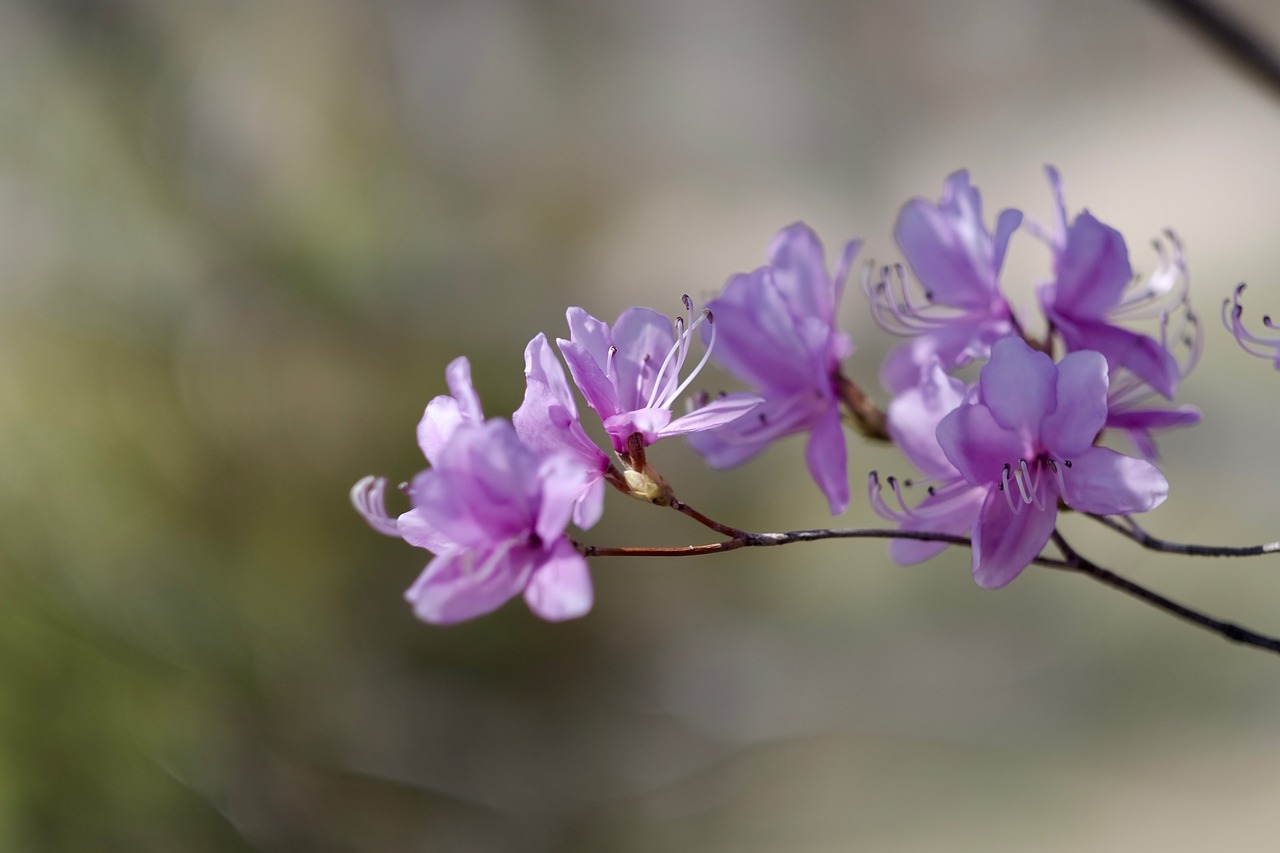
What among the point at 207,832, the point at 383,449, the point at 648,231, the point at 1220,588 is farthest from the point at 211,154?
the point at 1220,588

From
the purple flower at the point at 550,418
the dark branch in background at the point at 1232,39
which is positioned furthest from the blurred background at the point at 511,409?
the purple flower at the point at 550,418

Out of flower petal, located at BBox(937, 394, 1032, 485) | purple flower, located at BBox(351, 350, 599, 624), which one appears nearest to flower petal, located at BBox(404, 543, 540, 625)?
purple flower, located at BBox(351, 350, 599, 624)

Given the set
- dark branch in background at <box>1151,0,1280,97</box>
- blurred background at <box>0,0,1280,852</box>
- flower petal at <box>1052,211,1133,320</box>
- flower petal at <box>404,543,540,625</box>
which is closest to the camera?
flower petal at <box>404,543,540,625</box>

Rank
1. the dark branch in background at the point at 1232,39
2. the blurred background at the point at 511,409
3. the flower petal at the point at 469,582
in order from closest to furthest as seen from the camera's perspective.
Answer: the flower petal at the point at 469,582 → the dark branch in background at the point at 1232,39 → the blurred background at the point at 511,409

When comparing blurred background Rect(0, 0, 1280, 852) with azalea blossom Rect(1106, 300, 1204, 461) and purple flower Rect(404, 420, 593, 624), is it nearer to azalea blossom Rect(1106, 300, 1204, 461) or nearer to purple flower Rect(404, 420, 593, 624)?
azalea blossom Rect(1106, 300, 1204, 461)

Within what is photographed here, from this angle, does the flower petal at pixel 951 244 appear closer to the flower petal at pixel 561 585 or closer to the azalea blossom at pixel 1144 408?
the azalea blossom at pixel 1144 408

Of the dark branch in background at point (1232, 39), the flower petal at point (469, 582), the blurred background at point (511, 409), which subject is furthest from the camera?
the blurred background at point (511, 409)

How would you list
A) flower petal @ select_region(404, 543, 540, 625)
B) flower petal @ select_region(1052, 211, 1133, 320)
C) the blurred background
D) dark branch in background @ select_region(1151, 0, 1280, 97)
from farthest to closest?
1. the blurred background
2. dark branch in background @ select_region(1151, 0, 1280, 97)
3. flower petal @ select_region(1052, 211, 1133, 320)
4. flower petal @ select_region(404, 543, 540, 625)

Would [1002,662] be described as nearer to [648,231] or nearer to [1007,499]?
[648,231]
